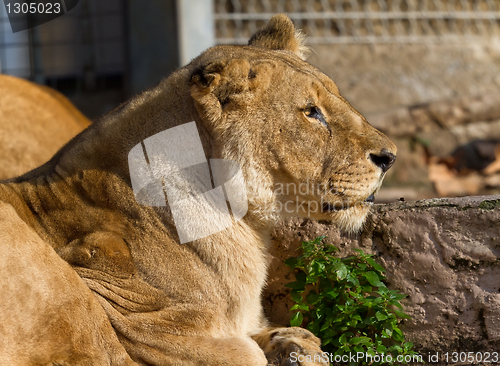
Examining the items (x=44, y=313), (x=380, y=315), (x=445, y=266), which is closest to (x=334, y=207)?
(x=380, y=315)

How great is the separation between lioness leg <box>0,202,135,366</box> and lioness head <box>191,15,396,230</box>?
2.51 feet

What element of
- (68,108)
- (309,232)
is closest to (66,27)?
(68,108)

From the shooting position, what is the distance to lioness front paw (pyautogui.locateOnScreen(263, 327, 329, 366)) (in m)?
2.44

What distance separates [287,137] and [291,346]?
86cm

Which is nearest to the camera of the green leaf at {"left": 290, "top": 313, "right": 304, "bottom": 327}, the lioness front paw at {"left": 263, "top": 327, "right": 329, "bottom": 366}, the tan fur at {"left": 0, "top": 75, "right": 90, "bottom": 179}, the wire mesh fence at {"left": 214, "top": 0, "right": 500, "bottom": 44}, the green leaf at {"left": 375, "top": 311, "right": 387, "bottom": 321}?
the lioness front paw at {"left": 263, "top": 327, "right": 329, "bottom": 366}

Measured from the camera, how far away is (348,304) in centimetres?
279

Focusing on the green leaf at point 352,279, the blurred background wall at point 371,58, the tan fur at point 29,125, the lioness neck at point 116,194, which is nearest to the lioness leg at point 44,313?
the lioness neck at point 116,194

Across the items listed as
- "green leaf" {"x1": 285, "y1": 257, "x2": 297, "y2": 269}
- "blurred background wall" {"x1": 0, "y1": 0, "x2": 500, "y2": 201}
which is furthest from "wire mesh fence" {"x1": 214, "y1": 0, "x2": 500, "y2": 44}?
"green leaf" {"x1": 285, "y1": 257, "x2": 297, "y2": 269}

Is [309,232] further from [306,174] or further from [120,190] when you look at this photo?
[120,190]

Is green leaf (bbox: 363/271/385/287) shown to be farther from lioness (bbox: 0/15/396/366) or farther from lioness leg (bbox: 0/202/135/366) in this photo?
lioness leg (bbox: 0/202/135/366)

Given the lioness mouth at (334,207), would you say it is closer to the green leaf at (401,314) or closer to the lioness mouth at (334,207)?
the lioness mouth at (334,207)

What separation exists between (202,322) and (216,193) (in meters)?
0.53

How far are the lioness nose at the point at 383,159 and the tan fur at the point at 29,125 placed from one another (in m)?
2.52

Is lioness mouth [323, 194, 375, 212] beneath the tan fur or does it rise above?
above
